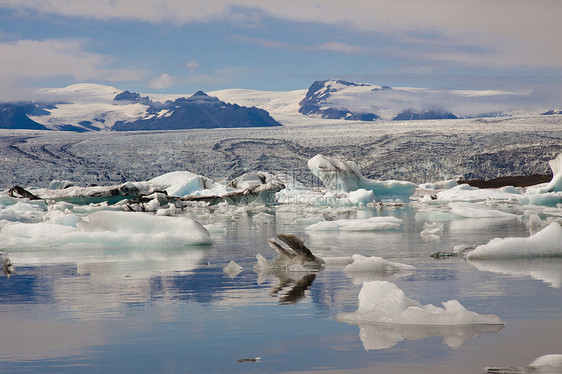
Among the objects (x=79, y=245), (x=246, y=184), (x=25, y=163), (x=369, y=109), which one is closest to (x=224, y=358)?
(x=79, y=245)

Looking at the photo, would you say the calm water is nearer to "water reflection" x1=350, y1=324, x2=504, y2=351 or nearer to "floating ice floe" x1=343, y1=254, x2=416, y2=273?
"water reflection" x1=350, y1=324, x2=504, y2=351

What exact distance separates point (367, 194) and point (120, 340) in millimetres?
20881

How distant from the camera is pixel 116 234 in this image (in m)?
9.51

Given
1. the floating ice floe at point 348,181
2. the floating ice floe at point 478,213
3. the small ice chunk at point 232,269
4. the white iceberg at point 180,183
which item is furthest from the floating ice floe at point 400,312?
the white iceberg at point 180,183

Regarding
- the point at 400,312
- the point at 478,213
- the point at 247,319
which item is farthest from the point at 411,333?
the point at 478,213

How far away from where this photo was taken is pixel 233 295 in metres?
5.49

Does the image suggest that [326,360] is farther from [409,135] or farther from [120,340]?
[409,135]

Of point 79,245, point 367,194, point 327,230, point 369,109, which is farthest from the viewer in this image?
point 369,109

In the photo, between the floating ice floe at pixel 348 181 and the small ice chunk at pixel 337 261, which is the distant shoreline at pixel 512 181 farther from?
the small ice chunk at pixel 337 261

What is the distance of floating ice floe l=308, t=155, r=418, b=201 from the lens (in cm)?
2572

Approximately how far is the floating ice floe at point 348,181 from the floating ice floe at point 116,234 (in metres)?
16.2

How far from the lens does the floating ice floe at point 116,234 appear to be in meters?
9.41

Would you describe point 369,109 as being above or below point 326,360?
above

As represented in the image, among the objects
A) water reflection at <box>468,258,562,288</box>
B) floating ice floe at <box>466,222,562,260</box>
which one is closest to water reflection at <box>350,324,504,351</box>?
water reflection at <box>468,258,562,288</box>
